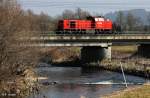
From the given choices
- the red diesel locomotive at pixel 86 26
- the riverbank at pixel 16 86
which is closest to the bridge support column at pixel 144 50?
the red diesel locomotive at pixel 86 26

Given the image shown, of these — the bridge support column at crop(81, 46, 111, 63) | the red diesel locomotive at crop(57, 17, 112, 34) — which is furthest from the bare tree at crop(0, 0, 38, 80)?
the bridge support column at crop(81, 46, 111, 63)

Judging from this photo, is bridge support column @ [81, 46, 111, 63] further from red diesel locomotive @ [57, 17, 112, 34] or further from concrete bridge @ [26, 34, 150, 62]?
red diesel locomotive @ [57, 17, 112, 34]

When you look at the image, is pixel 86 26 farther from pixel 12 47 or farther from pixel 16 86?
pixel 16 86

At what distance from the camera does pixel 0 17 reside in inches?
1718

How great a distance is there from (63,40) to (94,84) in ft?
86.6

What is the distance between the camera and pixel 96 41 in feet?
290

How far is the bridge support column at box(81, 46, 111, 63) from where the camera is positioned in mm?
92188

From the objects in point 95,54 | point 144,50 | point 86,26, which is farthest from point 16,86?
point 144,50

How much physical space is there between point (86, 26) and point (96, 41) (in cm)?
505

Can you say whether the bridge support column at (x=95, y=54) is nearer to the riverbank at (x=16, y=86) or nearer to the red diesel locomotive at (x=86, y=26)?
the red diesel locomotive at (x=86, y=26)

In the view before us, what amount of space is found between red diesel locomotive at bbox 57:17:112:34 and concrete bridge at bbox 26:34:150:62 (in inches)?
118

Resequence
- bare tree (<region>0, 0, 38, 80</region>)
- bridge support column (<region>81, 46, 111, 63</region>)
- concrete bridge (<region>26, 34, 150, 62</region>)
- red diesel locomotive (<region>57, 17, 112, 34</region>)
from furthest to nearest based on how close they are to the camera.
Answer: bridge support column (<region>81, 46, 111, 63</region>) → red diesel locomotive (<region>57, 17, 112, 34</region>) → concrete bridge (<region>26, 34, 150, 62</region>) → bare tree (<region>0, 0, 38, 80</region>)

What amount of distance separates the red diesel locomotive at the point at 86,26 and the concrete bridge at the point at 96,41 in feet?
9.85

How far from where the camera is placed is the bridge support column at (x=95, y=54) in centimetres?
9219
